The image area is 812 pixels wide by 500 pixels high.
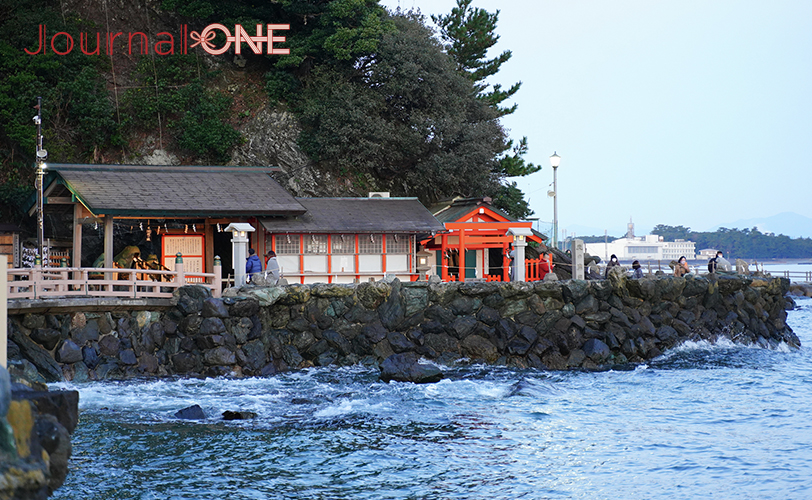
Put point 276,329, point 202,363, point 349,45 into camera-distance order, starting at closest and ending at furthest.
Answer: point 202,363, point 276,329, point 349,45

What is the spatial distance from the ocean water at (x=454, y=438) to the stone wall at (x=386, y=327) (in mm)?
959

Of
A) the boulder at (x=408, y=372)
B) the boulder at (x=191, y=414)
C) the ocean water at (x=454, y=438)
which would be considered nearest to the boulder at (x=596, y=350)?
the ocean water at (x=454, y=438)

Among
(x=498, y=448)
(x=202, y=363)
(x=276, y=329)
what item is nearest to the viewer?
(x=498, y=448)

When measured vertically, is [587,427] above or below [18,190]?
below

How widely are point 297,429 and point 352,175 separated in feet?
89.2

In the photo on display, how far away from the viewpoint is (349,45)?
136ft

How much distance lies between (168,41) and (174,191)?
2005 centimetres

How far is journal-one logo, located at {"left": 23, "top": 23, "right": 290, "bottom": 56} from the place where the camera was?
1571 inches

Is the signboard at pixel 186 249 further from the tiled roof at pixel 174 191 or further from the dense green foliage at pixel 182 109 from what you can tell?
the dense green foliage at pixel 182 109

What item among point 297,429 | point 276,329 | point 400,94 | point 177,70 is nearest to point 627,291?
point 276,329

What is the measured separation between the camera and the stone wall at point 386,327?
A: 70.3 feet

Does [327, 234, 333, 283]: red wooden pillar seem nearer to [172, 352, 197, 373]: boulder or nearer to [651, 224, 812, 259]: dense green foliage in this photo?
[172, 352, 197, 373]: boulder

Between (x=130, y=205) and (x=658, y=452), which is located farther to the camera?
(x=130, y=205)

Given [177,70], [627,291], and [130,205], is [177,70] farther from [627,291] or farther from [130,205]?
[627,291]
